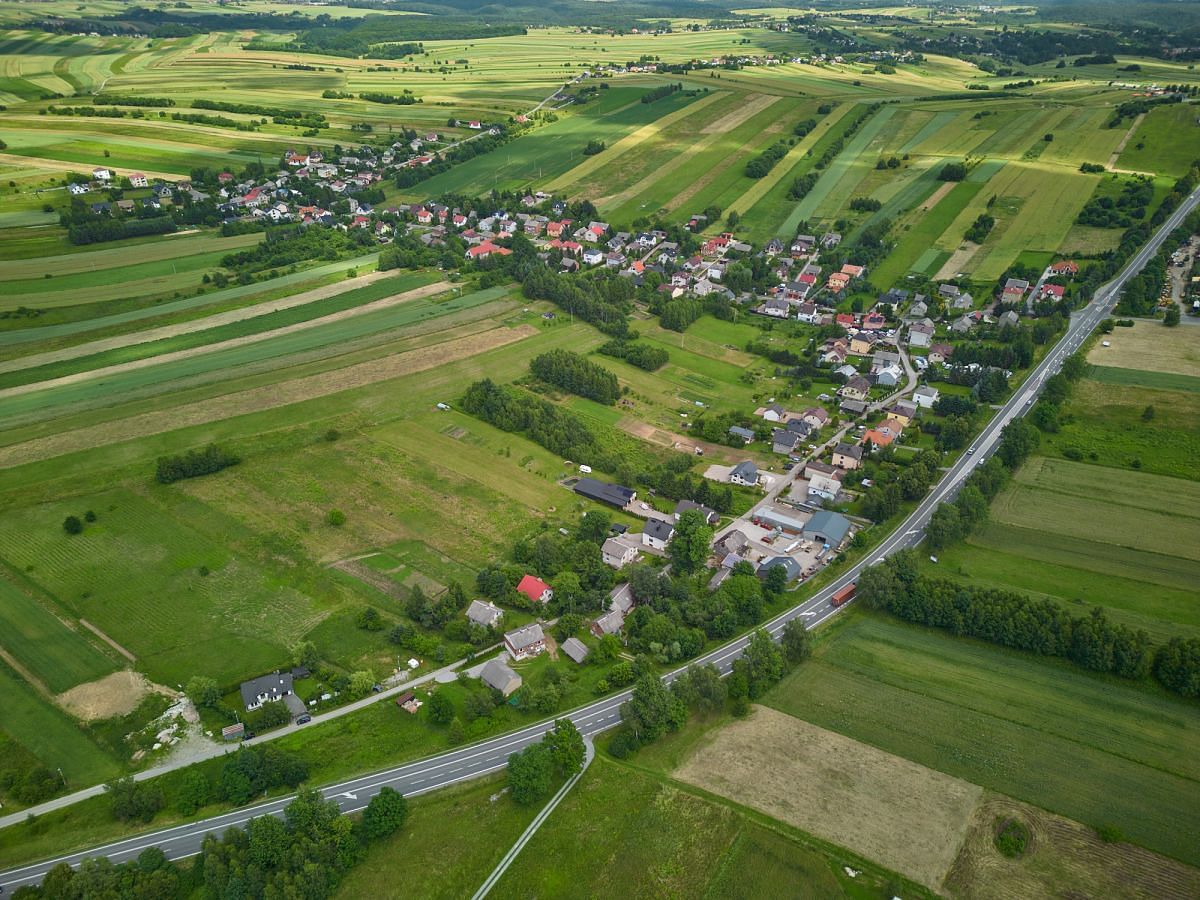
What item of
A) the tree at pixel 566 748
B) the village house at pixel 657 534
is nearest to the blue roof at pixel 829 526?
the village house at pixel 657 534

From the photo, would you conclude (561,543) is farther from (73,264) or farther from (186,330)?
(73,264)

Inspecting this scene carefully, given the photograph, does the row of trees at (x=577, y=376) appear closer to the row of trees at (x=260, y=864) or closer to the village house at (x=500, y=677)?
the village house at (x=500, y=677)

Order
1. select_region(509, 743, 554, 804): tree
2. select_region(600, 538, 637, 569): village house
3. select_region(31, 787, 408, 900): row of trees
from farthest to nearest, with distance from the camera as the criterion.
Result: 1. select_region(600, 538, 637, 569): village house
2. select_region(509, 743, 554, 804): tree
3. select_region(31, 787, 408, 900): row of trees

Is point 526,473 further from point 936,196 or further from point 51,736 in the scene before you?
point 936,196

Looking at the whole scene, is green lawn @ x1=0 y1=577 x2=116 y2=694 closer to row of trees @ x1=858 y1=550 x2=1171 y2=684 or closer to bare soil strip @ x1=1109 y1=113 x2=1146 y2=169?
row of trees @ x1=858 y1=550 x2=1171 y2=684

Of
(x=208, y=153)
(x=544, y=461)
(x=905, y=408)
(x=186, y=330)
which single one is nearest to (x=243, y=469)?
(x=544, y=461)

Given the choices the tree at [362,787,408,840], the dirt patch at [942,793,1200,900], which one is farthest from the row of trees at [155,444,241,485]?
the dirt patch at [942,793,1200,900]
